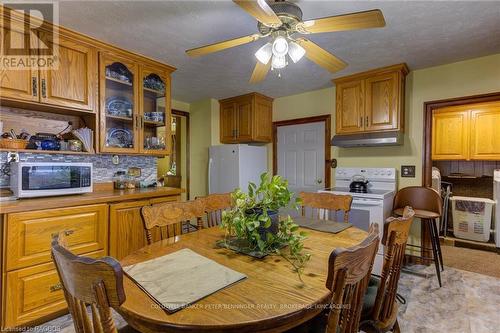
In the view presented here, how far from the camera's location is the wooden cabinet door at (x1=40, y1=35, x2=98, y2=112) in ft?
6.77

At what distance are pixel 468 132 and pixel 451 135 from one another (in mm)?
207

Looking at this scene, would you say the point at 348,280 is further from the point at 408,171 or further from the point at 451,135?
the point at 451,135

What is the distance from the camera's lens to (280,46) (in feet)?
4.89

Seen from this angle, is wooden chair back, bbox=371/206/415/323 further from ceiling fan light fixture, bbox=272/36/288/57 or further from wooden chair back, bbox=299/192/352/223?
ceiling fan light fixture, bbox=272/36/288/57

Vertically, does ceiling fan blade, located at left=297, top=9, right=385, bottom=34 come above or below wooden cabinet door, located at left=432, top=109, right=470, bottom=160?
above

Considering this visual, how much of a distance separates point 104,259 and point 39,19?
2.25 m

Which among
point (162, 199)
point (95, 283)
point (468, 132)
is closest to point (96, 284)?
point (95, 283)

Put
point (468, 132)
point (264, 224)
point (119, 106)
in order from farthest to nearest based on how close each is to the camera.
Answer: point (468, 132)
point (119, 106)
point (264, 224)

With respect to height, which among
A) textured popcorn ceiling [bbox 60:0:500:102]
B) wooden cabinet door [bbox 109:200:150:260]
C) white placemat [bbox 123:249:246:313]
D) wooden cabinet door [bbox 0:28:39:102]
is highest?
textured popcorn ceiling [bbox 60:0:500:102]

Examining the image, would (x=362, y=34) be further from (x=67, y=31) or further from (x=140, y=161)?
(x=140, y=161)

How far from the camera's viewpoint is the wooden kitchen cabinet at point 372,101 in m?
2.75

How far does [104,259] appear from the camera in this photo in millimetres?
595
